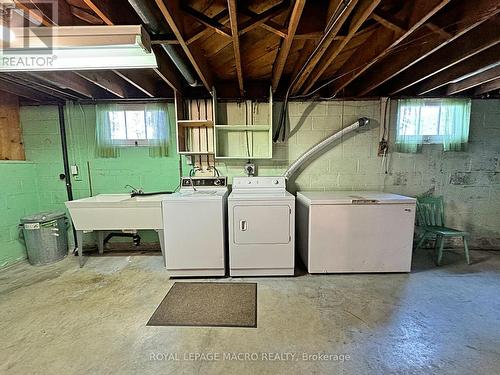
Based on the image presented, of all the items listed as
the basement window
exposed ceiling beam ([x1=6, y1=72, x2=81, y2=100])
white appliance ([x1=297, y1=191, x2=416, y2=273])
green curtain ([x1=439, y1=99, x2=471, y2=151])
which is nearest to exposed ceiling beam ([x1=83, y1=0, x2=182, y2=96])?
the basement window

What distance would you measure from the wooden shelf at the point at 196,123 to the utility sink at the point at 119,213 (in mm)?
1053

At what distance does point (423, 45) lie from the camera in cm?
200

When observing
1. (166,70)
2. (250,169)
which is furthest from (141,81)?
(250,169)

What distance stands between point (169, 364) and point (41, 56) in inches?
88.2

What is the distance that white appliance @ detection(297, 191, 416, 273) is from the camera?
2.59 meters

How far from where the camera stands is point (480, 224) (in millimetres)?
3391

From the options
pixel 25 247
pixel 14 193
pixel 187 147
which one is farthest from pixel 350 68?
pixel 25 247

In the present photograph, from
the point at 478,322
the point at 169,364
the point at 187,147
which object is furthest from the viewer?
→ the point at 187,147

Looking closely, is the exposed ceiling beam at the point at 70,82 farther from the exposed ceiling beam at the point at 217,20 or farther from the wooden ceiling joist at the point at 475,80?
the wooden ceiling joist at the point at 475,80

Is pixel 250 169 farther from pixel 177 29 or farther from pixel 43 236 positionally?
pixel 43 236

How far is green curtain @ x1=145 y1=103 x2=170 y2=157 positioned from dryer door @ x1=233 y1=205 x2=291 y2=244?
5.04 ft

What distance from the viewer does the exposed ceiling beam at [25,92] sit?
2657 mm

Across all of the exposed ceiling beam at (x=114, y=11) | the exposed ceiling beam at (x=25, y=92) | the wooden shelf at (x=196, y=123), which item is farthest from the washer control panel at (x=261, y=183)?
the exposed ceiling beam at (x=25, y=92)

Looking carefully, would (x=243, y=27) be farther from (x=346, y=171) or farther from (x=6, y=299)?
(x=6, y=299)
